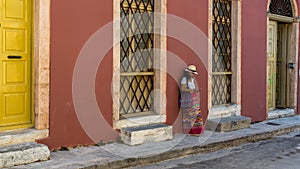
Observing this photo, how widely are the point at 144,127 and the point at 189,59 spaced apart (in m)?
1.88

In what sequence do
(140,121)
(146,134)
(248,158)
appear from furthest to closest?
(140,121) → (146,134) → (248,158)

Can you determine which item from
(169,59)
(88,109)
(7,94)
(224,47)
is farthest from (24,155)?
(224,47)

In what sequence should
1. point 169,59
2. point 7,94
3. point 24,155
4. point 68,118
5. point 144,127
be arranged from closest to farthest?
point 24,155 → point 7,94 → point 68,118 → point 144,127 → point 169,59

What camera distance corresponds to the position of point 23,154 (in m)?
5.31

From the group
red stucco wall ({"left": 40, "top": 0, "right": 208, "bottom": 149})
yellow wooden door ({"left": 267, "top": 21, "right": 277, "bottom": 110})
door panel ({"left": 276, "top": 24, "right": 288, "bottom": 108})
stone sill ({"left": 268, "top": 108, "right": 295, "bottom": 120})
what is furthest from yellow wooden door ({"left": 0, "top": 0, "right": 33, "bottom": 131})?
door panel ({"left": 276, "top": 24, "right": 288, "bottom": 108})

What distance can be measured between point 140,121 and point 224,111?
2.52m

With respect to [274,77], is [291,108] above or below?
below

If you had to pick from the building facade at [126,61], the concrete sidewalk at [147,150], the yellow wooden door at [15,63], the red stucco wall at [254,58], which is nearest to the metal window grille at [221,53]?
the building facade at [126,61]

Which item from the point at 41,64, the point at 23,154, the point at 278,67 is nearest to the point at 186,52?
the point at 41,64

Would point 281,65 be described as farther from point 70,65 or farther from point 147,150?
point 70,65

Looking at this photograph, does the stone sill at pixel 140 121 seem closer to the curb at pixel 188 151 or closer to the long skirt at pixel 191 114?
the long skirt at pixel 191 114

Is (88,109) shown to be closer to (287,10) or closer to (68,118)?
(68,118)

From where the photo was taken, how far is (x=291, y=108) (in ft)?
36.3

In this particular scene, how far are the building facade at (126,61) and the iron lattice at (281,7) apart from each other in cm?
3
